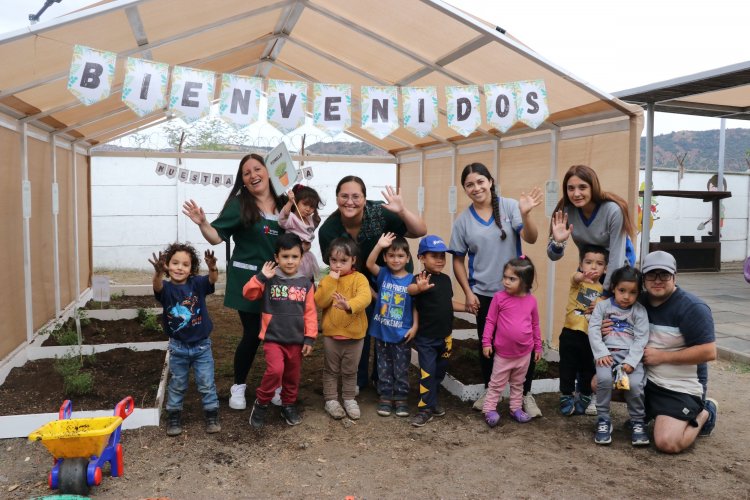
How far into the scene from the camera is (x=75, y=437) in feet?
9.34

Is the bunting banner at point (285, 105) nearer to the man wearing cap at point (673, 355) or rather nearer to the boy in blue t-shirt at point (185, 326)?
the boy in blue t-shirt at point (185, 326)

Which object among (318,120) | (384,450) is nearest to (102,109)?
(318,120)

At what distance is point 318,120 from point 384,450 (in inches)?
90.1

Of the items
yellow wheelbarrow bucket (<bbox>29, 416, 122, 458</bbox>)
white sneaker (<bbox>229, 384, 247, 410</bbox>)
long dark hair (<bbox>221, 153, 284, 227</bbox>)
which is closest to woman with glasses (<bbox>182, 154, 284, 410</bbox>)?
long dark hair (<bbox>221, 153, 284, 227</bbox>)

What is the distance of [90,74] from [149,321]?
131 inches

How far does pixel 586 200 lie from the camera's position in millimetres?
3885

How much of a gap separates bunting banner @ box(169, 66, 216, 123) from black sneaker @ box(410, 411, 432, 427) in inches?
99.1

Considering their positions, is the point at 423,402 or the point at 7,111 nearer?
the point at 423,402

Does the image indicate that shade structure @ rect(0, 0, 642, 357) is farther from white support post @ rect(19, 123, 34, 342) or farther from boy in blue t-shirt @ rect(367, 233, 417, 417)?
boy in blue t-shirt @ rect(367, 233, 417, 417)

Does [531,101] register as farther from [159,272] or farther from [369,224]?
[159,272]

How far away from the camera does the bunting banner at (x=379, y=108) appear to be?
4160 mm

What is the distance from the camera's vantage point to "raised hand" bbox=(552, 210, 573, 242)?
3.89m

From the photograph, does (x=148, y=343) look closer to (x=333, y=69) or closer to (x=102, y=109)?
(x=102, y=109)

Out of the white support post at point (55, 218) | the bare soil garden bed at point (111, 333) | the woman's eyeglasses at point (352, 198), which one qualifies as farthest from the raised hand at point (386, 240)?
the white support post at point (55, 218)
